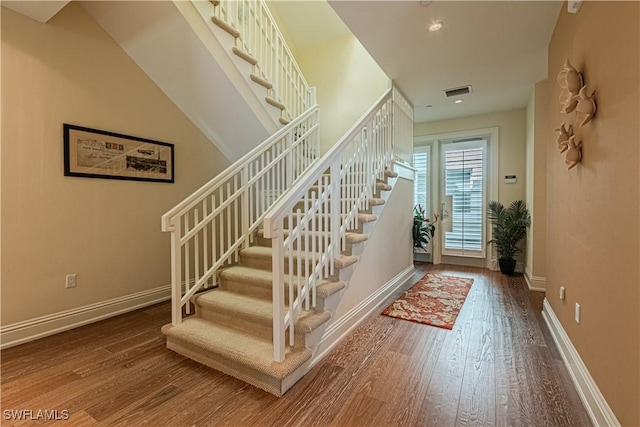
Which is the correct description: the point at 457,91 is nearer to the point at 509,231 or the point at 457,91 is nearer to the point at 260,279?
the point at 509,231

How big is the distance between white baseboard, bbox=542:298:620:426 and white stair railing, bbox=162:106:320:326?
2.29m

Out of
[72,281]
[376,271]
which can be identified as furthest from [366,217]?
[72,281]

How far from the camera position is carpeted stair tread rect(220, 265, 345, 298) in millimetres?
2174

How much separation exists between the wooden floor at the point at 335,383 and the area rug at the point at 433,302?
24 cm

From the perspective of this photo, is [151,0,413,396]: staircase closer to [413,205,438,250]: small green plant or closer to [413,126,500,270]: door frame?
[413,205,438,250]: small green plant

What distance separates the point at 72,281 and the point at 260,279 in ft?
5.64

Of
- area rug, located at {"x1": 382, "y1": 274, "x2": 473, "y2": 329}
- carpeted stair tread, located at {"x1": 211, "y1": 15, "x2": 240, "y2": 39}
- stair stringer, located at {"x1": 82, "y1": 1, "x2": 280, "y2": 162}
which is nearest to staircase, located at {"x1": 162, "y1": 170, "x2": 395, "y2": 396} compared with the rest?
area rug, located at {"x1": 382, "y1": 274, "x2": 473, "y2": 329}

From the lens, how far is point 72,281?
2652 mm

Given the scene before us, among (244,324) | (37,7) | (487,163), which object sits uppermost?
(37,7)

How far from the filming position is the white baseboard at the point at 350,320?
7.19 ft

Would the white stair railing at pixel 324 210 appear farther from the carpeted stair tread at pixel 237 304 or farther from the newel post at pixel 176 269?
the newel post at pixel 176 269

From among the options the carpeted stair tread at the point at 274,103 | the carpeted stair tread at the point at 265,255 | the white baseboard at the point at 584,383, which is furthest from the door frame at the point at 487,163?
the carpeted stair tread at the point at 265,255

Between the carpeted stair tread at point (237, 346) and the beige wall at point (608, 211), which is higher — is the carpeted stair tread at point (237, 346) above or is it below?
below

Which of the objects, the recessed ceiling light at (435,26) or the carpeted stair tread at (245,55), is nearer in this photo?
the recessed ceiling light at (435,26)
